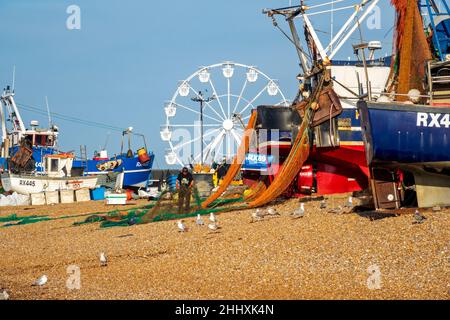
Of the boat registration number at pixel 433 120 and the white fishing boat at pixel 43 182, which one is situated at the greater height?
the boat registration number at pixel 433 120

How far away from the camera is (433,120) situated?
14805 mm

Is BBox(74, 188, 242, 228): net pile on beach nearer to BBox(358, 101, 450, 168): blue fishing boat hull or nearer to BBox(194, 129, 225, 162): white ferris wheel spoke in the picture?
BBox(358, 101, 450, 168): blue fishing boat hull

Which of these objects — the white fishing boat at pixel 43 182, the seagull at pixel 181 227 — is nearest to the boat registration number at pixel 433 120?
the seagull at pixel 181 227

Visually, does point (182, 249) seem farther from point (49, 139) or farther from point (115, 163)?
point (49, 139)

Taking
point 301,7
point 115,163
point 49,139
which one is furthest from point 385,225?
point 49,139

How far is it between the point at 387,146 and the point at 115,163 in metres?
28.8

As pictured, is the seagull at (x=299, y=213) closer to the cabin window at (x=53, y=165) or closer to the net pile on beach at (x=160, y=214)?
the net pile on beach at (x=160, y=214)

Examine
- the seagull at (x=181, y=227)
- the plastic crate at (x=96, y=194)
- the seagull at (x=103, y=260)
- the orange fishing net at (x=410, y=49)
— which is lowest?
the plastic crate at (x=96, y=194)

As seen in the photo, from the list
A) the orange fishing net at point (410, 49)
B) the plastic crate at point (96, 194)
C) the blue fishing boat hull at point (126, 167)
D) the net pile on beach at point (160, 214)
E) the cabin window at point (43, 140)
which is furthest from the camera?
the cabin window at point (43, 140)

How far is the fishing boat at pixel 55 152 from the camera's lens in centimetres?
4203

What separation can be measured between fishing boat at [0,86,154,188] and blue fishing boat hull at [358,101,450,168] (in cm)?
2771

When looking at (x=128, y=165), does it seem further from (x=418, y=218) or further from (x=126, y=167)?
(x=418, y=218)

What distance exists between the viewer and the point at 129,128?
43.9 meters

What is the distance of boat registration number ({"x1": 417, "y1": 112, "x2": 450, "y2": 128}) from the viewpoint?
48.4ft
